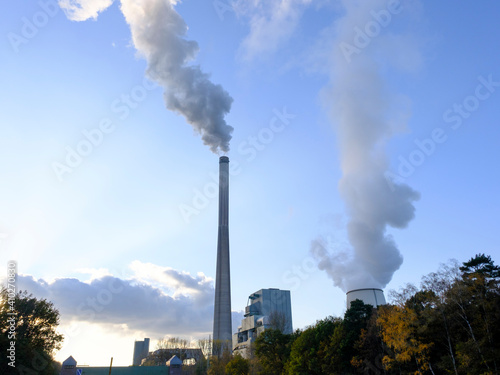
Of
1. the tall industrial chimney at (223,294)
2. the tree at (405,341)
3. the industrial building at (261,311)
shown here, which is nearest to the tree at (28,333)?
the tree at (405,341)

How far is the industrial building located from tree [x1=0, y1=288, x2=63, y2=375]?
60862 mm

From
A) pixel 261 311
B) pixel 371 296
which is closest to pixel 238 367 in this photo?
pixel 371 296

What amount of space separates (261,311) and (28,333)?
75.0 m

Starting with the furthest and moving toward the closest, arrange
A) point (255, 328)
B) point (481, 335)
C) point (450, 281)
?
point (255, 328) → point (450, 281) → point (481, 335)

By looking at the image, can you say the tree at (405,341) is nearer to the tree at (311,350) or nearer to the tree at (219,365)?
the tree at (311,350)

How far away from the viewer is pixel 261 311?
344 ft

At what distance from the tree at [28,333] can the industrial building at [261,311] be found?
200ft

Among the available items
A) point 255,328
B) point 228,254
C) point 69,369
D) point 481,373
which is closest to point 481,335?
point 481,373

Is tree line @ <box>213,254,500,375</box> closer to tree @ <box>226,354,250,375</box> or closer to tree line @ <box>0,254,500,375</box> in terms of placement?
tree line @ <box>0,254,500,375</box>

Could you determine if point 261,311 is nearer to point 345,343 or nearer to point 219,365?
point 219,365

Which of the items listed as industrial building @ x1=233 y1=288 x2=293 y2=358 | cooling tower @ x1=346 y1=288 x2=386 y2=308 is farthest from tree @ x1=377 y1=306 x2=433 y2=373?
industrial building @ x1=233 y1=288 x2=293 y2=358

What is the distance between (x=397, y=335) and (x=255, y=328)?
6469 cm

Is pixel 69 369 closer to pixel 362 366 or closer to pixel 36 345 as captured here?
pixel 36 345

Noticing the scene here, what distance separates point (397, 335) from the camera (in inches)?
1394
